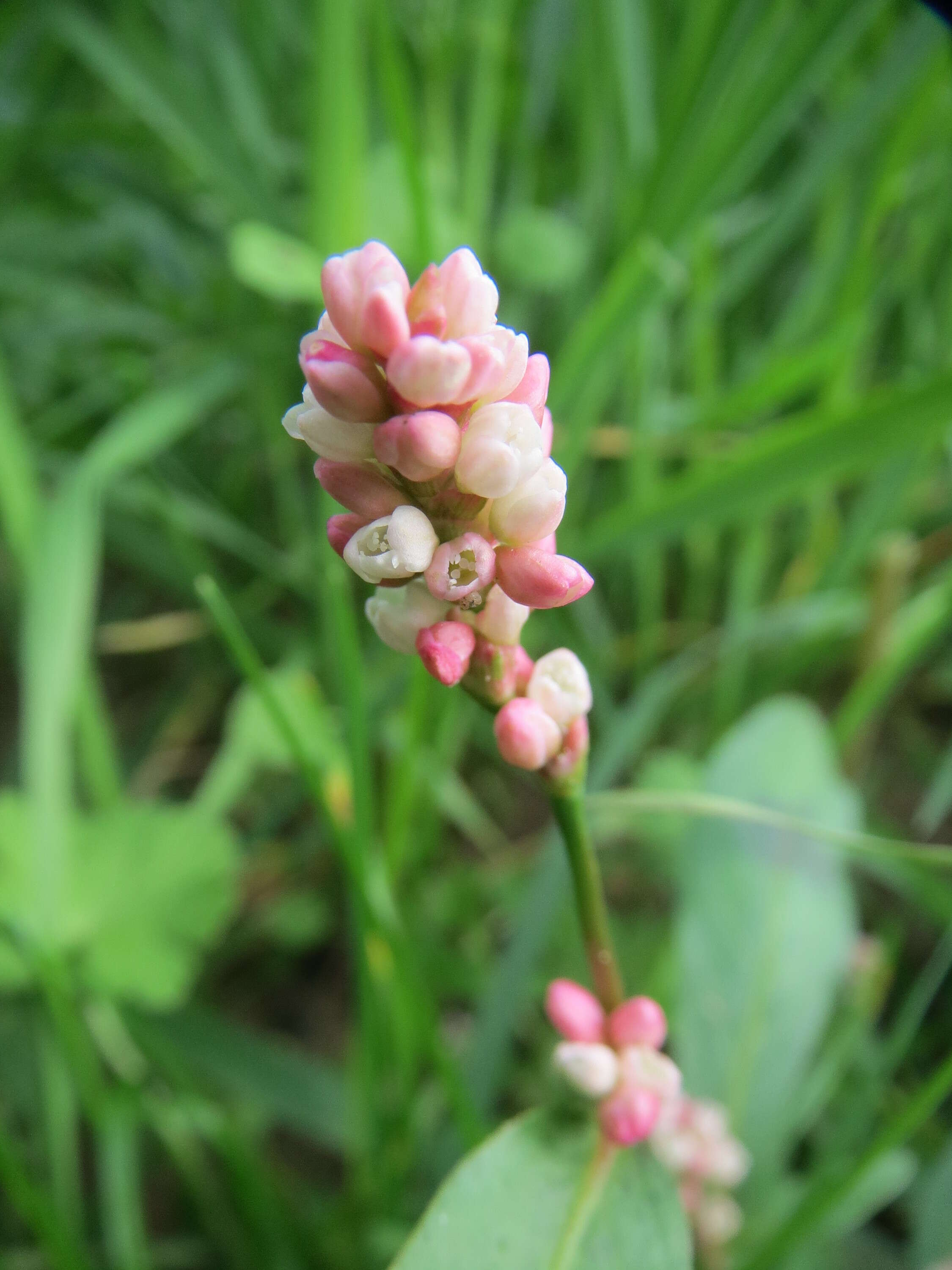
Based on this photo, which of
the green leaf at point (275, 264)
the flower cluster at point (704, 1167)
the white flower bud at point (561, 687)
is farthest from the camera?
the green leaf at point (275, 264)

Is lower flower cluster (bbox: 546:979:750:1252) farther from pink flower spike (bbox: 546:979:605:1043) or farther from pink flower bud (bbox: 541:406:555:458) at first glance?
pink flower bud (bbox: 541:406:555:458)

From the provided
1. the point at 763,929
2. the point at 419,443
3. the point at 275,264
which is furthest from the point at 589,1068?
the point at 275,264

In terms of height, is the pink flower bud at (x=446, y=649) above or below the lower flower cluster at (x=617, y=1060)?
above

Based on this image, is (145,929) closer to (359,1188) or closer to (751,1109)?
(359,1188)

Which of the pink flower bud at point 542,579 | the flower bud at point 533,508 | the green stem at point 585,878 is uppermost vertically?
the flower bud at point 533,508

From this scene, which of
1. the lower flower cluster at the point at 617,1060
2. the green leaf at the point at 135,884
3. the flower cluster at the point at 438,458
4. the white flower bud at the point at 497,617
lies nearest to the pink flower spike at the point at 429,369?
the flower cluster at the point at 438,458

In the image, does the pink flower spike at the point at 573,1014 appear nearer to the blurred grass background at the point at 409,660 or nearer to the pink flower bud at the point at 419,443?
the blurred grass background at the point at 409,660
